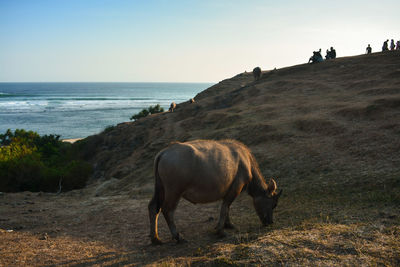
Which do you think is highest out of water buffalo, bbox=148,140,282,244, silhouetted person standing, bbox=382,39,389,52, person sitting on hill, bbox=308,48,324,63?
silhouetted person standing, bbox=382,39,389,52

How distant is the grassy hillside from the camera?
19.4ft

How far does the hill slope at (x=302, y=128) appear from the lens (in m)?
12.7

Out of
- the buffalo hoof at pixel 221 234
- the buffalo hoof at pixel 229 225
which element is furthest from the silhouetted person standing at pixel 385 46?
the buffalo hoof at pixel 221 234

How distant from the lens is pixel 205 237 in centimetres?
792

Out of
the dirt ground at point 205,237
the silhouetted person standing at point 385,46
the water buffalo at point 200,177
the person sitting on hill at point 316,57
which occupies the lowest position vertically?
the dirt ground at point 205,237

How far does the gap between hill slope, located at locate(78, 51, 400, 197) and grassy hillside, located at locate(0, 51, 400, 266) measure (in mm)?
91

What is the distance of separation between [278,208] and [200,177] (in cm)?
411

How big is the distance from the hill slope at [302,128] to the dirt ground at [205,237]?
332 centimetres

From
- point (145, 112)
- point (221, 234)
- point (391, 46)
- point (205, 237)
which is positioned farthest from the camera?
point (145, 112)

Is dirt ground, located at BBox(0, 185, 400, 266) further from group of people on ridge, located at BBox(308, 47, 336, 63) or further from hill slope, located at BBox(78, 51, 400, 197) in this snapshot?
group of people on ridge, located at BBox(308, 47, 336, 63)

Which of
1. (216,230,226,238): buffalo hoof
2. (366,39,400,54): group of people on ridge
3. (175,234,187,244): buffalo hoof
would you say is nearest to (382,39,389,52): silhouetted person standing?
(366,39,400,54): group of people on ridge

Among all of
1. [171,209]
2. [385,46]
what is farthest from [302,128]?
[385,46]

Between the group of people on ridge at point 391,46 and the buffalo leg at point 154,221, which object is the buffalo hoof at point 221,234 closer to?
the buffalo leg at point 154,221

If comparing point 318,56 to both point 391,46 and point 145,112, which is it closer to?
point 391,46
